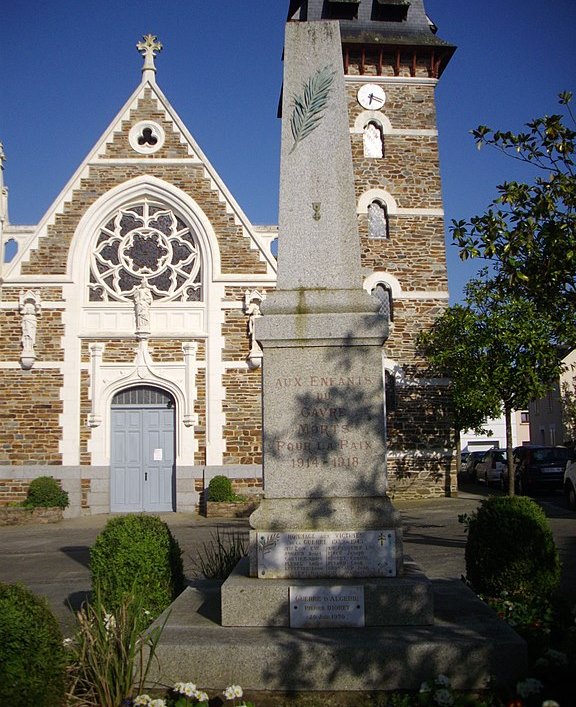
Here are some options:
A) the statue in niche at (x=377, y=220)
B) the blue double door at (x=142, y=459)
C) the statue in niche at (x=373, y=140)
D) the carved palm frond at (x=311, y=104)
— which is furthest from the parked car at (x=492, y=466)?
the carved palm frond at (x=311, y=104)

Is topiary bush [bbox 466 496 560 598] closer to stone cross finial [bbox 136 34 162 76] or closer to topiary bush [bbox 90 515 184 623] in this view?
topiary bush [bbox 90 515 184 623]

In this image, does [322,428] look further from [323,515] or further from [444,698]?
[444,698]

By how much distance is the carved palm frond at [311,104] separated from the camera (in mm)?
6270

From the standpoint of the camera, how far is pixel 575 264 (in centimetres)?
804

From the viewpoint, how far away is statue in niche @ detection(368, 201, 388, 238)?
20906 millimetres

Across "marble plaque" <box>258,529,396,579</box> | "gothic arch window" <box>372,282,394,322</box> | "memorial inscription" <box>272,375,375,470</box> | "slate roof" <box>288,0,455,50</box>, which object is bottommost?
"marble plaque" <box>258,529,396,579</box>

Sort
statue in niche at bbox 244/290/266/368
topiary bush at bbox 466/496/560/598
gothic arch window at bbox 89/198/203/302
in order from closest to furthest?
topiary bush at bbox 466/496/560/598 → statue in niche at bbox 244/290/266/368 → gothic arch window at bbox 89/198/203/302

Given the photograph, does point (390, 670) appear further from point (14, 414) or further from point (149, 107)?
point (149, 107)

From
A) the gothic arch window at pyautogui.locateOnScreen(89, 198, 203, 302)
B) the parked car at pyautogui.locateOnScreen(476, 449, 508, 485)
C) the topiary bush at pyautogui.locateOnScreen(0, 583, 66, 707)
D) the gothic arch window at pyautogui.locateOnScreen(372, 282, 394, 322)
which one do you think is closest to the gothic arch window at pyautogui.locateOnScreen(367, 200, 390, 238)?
the gothic arch window at pyautogui.locateOnScreen(372, 282, 394, 322)

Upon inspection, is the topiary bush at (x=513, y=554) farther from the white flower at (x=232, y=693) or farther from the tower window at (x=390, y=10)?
the tower window at (x=390, y=10)

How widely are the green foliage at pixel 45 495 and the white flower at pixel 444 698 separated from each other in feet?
47.1

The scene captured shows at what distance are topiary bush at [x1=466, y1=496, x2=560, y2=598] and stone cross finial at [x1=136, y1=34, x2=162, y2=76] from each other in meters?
16.4

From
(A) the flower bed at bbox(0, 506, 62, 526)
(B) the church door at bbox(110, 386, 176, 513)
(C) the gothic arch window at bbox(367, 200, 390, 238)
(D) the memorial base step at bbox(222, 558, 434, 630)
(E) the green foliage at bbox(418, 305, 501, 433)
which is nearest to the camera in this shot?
(D) the memorial base step at bbox(222, 558, 434, 630)

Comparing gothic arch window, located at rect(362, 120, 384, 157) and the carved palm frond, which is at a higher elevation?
gothic arch window, located at rect(362, 120, 384, 157)
